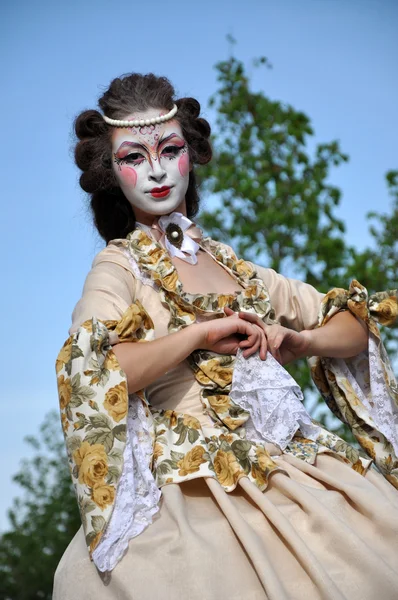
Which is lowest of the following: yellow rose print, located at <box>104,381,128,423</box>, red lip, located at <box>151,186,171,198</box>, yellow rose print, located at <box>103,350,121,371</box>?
yellow rose print, located at <box>104,381,128,423</box>

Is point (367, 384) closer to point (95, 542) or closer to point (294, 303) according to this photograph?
point (294, 303)

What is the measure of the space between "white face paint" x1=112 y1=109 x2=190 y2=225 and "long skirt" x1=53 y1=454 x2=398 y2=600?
35.7 inches

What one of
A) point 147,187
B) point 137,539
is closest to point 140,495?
point 137,539

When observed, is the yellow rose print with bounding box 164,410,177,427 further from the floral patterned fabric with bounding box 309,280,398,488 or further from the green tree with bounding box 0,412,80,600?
the green tree with bounding box 0,412,80,600

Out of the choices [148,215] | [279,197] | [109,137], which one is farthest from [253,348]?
[279,197]

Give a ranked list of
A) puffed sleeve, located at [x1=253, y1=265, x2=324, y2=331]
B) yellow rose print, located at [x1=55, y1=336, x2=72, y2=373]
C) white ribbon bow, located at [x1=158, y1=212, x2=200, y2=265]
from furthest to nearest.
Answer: puffed sleeve, located at [x1=253, y1=265, x2=324, y2=331] → white ribbon bow, located at [x1=158, y1=212, x2=200, y2=265] → yellow rose print, located at [x1=55, y1=336, x2=72, y2=373]

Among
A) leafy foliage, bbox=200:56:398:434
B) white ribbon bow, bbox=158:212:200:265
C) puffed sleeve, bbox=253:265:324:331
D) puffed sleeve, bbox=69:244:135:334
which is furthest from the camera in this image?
leafy foliage, bbox=200:56:398:434

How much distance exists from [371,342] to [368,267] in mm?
6202

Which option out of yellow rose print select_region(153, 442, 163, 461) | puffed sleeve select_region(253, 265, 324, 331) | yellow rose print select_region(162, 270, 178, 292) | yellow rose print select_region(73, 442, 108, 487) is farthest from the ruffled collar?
yellow rose print select_region(73, 442, 108, 487)

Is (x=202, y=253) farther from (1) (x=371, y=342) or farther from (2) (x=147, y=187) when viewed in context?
(1) (x=371, y=342)

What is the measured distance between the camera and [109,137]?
2844 mm

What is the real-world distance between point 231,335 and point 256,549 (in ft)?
2.34

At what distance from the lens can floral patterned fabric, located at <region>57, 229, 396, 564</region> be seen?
2277 mm

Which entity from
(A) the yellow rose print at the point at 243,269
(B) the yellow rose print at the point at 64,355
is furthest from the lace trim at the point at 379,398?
(B) the yellow rose print at the point at 64,355
